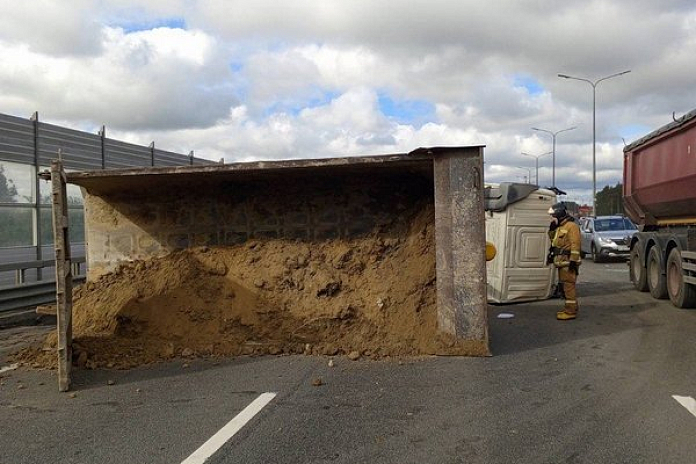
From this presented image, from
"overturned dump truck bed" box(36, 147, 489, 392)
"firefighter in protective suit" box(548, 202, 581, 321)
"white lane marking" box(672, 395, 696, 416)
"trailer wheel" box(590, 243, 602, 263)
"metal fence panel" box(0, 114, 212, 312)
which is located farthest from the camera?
"trailer wheel" box(590, 243, 602, 263)

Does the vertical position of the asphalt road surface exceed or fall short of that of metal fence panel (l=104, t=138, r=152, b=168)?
it falls short

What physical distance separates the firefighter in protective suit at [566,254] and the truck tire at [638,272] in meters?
3.71

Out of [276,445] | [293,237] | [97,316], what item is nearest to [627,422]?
[276,445]

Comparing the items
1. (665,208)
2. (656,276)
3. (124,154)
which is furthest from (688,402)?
(124,154)

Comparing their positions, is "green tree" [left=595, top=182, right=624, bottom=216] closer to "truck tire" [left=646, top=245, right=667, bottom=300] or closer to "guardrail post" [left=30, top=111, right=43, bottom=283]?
"truck tire" [left=646, top=245, right=667, bottom=300]

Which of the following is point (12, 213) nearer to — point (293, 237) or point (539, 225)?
point (293, 237)

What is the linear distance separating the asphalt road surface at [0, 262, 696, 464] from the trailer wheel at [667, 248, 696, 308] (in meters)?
2.93

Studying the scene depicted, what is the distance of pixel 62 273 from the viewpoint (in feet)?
21.4

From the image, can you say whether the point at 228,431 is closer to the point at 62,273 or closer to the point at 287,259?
Answer: the point at 62,273

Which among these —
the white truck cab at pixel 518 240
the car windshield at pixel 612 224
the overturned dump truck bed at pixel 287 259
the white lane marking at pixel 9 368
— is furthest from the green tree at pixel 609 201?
the white lane marking at pixel 9 368

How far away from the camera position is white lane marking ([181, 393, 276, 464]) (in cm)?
450

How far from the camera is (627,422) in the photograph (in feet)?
17.0

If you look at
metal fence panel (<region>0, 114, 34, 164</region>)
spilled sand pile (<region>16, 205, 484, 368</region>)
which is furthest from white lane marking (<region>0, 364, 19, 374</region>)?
metal fence panel (<region>0, 114, 34, 164</region>)

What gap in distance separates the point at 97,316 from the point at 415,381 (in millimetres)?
4600
